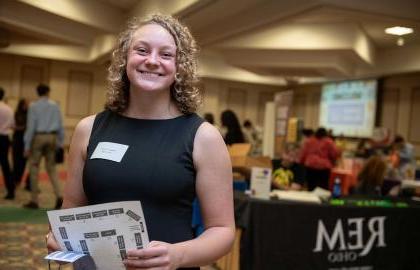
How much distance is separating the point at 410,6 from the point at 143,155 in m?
4.63

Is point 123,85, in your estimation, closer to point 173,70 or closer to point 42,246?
point 173,70

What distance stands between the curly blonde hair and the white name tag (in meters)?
0.12

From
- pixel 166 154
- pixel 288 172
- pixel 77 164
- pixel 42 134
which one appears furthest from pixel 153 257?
pixel 42 134

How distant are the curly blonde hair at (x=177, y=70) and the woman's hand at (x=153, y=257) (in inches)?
14.0

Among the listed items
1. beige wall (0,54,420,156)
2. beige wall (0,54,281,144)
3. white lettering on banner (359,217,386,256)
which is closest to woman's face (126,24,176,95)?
white lettering on banner (359,217,386,256)

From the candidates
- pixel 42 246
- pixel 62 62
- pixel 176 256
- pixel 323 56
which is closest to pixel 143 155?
pixel 176 256

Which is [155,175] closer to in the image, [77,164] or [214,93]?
[77,164]

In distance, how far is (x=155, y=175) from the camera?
1063 millimetres

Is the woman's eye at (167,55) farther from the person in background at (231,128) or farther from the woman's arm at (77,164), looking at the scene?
the person in background at (231,128)

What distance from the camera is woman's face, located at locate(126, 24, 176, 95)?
109 centimetres

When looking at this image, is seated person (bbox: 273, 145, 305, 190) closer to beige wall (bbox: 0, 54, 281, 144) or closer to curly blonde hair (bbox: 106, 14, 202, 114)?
curly blonde hair (bbox: 106, 14, 202, 114)

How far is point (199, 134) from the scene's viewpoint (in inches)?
43.7

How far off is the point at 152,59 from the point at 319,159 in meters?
6.09

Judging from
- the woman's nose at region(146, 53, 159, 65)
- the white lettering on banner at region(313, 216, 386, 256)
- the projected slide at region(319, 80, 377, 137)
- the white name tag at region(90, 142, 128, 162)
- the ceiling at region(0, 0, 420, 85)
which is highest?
the ceiling at region(0, 0, 420, 85)
